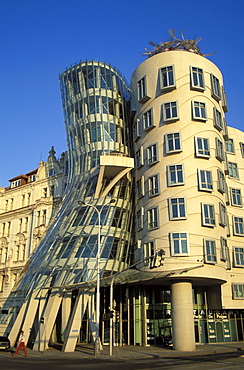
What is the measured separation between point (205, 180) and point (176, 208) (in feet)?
→ 13.6

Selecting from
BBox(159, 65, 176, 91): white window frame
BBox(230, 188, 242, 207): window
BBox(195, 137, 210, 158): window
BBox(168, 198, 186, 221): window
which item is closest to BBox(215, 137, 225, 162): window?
BBox(195, 137, 210, 158): window

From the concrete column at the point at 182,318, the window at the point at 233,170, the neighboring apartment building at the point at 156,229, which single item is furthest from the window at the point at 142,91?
the concrete column at the point at 182,318

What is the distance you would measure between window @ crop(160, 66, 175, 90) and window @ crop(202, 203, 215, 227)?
1334 cm

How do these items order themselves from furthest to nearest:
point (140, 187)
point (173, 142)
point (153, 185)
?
point (140, 187)
point (153, 185)
point (173, 142)

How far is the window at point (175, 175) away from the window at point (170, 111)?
5.19 m

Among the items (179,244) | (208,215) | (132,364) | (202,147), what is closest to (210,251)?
(179,244)

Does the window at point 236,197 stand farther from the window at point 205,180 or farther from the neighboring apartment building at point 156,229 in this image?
the window at point 205,180

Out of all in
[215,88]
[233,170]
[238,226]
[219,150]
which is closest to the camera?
[219,150]

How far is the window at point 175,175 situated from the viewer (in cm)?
3656

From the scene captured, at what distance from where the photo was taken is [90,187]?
144 ft

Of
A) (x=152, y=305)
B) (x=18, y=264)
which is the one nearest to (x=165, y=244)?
(x=152, y=305)

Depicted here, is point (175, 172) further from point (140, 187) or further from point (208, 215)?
point (140, 187)

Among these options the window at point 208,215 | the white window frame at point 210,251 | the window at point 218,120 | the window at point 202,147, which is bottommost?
the white window frame at point 210,251

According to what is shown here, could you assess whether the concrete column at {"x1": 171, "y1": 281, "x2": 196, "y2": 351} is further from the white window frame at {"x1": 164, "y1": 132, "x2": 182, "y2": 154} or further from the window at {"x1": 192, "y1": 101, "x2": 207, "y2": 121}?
the window at {"x1": 192, "y1": 101, "x2": 207, "y2": 121}
